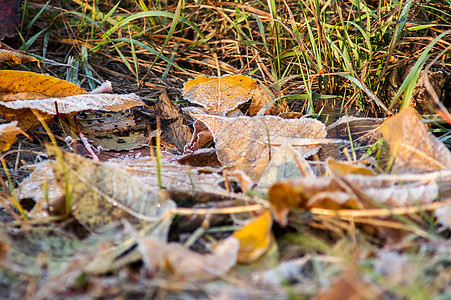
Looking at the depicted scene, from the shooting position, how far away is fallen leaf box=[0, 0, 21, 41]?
187 cm

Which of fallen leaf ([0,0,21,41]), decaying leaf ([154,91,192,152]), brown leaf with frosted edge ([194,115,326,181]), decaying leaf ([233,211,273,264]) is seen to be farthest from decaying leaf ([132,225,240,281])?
fallen leaf ([0,0,21,41])

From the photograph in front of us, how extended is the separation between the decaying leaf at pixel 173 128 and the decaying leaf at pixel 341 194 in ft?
2.60

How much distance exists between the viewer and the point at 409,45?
5.59 feet

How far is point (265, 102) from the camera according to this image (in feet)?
5.34

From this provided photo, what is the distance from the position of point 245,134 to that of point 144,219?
0.59 metres

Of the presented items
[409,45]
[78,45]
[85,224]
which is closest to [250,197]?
[85,224]

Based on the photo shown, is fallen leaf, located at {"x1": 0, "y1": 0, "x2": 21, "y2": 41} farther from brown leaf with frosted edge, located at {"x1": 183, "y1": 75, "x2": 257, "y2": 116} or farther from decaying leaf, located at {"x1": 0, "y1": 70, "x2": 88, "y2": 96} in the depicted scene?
brown leaf with frosted edge, located at {"x1": 183, "y1": 75, "x2": 257, "y2": 116}

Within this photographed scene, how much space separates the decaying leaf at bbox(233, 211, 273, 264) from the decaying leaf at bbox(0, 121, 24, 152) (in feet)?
2.35

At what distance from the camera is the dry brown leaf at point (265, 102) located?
64.1 inches

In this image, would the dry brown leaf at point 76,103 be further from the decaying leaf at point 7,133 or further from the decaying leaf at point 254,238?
the decaying leaf at point 254,238

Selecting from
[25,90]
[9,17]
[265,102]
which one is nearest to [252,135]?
[265,102]

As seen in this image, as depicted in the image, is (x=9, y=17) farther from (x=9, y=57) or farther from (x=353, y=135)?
(x=353, y=135)

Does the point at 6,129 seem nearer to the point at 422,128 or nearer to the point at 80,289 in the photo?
the point at 80,289

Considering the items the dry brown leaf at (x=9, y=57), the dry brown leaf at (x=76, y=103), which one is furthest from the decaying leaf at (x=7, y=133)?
A: the dry brown leaf at (x=9, y=57)
